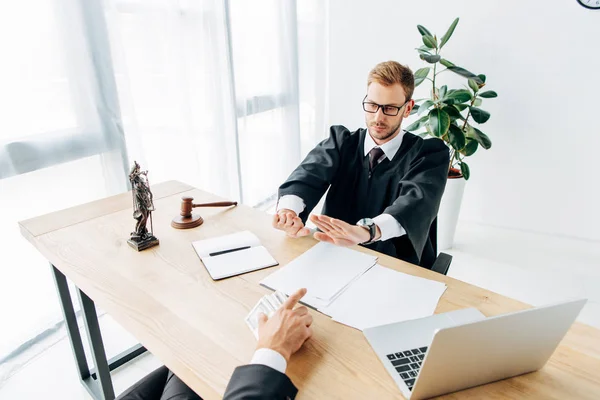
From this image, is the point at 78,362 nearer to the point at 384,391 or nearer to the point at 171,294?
the point at 171,294

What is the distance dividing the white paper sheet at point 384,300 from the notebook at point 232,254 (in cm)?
29

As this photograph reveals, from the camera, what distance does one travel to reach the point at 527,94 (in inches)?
115

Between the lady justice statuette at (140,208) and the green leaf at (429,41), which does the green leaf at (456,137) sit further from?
the lady justice statuette at (140,208)

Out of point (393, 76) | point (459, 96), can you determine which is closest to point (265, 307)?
point (393, 76)

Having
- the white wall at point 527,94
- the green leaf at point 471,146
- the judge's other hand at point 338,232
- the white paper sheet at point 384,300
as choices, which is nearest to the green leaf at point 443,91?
the green leaf at point 471,146

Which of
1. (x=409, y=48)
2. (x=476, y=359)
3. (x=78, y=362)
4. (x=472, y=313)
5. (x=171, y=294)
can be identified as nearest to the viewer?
(x=476, y=359)

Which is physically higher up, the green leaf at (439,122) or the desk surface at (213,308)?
the green leaf at (439,122)

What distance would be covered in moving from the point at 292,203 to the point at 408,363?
2.83 feet

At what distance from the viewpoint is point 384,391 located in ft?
2.67

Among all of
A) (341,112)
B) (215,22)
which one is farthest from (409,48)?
(215,22)

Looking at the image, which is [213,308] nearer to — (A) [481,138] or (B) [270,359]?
(B) [270,359]

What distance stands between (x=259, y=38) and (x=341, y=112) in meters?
1.11

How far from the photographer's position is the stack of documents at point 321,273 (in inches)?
43.8

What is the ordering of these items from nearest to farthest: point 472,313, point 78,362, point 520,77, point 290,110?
1. point 472,313
2. point 78,362
3. point 520,77
4. point 290,110
